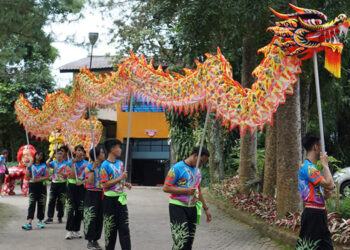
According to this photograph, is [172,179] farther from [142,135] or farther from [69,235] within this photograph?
[142,135]

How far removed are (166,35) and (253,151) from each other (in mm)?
9161

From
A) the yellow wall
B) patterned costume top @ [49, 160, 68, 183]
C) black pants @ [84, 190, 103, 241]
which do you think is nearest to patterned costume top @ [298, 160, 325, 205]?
black pants @ [84, 190, 103, 241]

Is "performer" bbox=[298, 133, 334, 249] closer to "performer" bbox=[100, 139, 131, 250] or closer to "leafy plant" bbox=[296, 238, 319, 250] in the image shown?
"leafy plant" bbox=[296, 238, 319, 250]

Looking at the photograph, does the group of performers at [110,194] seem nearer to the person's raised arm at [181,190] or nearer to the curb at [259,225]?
the person's raised arm at [181,190]

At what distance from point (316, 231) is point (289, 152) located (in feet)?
13.0

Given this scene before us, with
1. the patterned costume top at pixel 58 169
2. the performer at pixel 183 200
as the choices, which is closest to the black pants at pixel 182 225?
the performer at pixel 183 200

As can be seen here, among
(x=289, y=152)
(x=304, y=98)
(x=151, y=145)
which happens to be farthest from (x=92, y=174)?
(x=151, y=145)

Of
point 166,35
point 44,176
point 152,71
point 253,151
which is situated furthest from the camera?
point 166,35

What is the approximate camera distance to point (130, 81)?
842 centimetres

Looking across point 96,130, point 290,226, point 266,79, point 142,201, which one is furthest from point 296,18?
point 142,201

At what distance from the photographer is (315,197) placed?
214 inches

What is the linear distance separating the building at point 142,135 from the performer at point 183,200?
79.6 feet

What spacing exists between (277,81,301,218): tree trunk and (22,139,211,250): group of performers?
2.94 meters

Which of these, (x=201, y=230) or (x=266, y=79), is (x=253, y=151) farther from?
(x=266, y=79)
